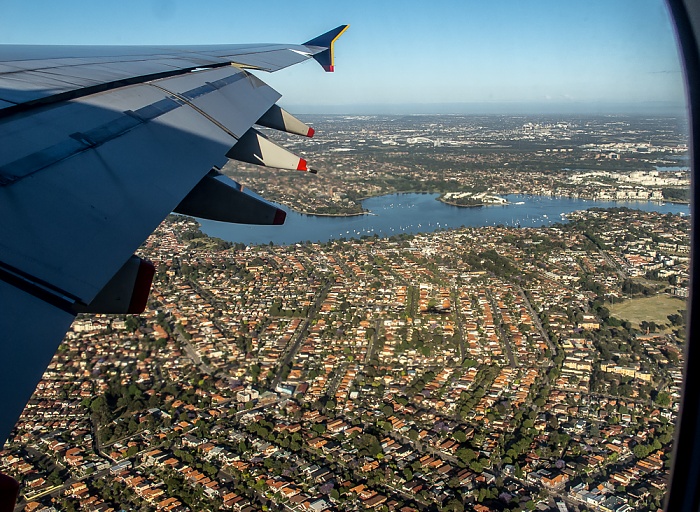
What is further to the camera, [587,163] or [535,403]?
[587,163]

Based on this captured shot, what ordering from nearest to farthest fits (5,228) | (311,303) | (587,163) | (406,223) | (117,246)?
(5,228) → (117,246) → (311,303) → (406,223) → (587,163)

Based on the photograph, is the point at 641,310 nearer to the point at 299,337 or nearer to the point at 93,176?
the point at 299,337

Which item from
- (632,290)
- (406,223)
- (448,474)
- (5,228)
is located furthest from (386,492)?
(406,223)

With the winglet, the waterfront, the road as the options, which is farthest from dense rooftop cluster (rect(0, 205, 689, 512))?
the waterfront

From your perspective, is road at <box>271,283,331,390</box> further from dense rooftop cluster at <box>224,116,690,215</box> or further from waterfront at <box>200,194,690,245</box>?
dense rooftop cluster at <box>224,116,690,215</box>

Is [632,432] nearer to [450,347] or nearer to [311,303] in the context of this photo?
[450,347]
